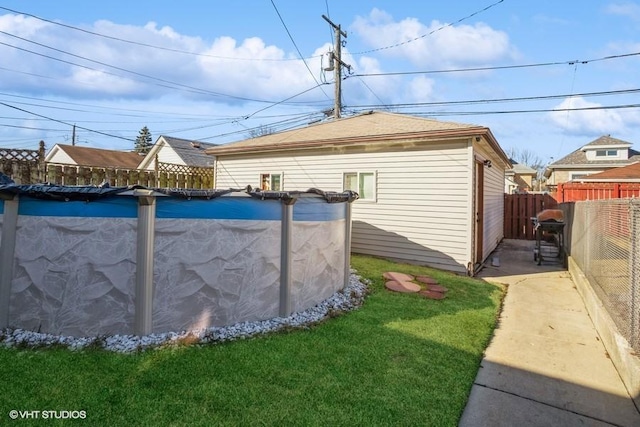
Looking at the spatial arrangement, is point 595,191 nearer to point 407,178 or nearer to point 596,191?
point 596,191

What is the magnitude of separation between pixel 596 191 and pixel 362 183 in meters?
8.97

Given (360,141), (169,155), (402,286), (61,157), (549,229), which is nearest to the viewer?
(402,286)

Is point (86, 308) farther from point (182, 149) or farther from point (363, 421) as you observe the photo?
point (182, 149)

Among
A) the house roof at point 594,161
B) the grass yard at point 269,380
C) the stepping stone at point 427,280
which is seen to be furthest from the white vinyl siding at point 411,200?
the house roof at point 594,161

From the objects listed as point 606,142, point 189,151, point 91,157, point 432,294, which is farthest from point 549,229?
point 91,157

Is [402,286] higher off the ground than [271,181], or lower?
lower

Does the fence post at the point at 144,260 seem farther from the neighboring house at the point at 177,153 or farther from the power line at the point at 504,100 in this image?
the neighboring house at the point at 177,153

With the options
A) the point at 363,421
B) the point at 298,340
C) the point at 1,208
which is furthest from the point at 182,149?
the point at 363,421

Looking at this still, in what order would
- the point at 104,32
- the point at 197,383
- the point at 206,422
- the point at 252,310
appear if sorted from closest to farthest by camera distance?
the point at 206,422 → the point at 197,383 → the point at 252,310 → the point at 104,32

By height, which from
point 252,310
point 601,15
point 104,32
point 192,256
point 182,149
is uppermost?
point 104,32

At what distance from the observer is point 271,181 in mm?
10953

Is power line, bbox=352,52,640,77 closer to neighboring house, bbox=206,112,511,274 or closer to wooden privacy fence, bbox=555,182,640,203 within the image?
wooden privacy fence, bbox=555,182,640,203

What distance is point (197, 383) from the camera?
2.86 meters

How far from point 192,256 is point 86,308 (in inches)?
46.5
